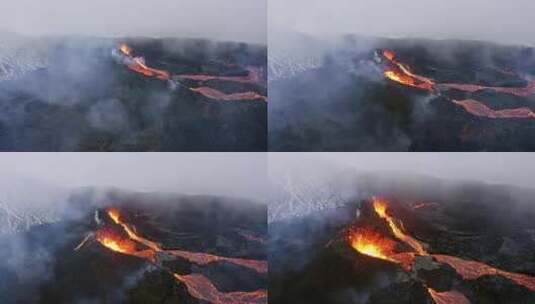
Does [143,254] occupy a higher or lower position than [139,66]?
lower

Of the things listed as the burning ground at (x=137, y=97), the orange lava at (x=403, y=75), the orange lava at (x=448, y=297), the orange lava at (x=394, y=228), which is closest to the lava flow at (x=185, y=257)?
the burning ground at (x=137, y=97)

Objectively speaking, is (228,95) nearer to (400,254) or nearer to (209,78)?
(209,78)

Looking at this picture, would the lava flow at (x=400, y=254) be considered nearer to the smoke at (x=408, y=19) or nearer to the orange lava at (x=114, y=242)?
the smoke at (x=408, y=19)

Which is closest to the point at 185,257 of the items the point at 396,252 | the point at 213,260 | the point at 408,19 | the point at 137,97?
the point at 213,260

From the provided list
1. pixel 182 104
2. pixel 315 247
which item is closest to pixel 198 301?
pixel 315 247

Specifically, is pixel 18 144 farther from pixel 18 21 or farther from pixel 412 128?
pixel 412 128

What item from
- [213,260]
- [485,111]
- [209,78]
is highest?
[209,78]
